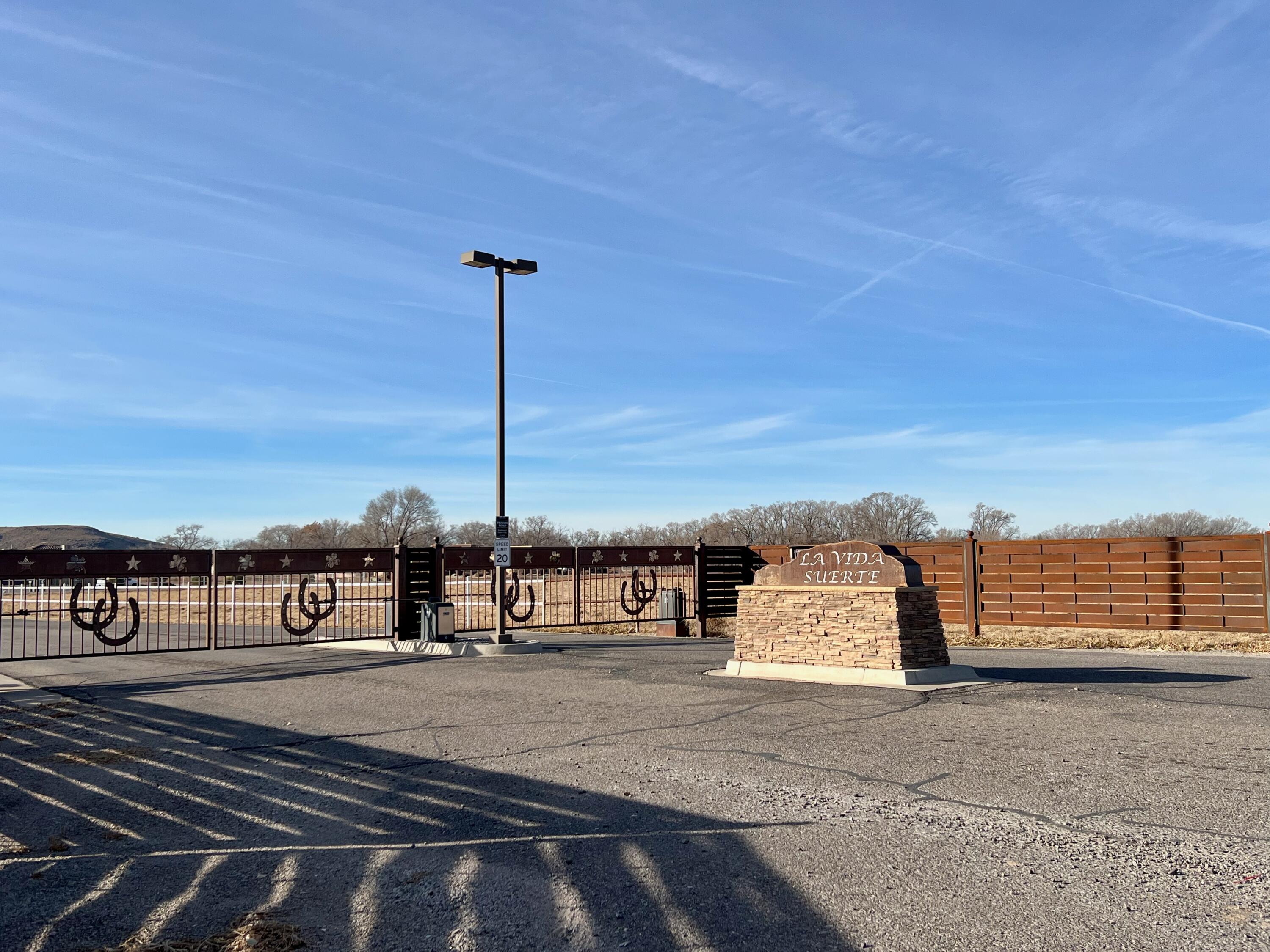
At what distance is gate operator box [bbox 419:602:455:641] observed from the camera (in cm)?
1920

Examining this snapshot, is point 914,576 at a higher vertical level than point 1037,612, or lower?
higher

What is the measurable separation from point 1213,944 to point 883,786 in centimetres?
310

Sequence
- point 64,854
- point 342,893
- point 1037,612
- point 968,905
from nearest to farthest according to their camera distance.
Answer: point 968,905 → point 342,893 → point 64,854 → point 1037,612

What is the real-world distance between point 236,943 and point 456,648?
14297 mm

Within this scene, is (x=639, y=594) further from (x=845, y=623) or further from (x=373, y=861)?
(x=373, y=861)

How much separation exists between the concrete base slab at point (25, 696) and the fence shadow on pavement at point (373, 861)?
448 cm

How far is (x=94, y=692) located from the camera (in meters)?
14.0

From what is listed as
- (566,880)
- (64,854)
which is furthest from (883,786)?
(64,854)

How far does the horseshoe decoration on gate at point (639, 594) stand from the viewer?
24625mm

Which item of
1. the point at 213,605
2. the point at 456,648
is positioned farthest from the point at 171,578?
the point at 456,648

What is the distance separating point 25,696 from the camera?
13703mm

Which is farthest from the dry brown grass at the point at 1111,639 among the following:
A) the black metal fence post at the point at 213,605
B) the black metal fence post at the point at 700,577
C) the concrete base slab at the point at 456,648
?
the black metal fence post at the point at 213,605

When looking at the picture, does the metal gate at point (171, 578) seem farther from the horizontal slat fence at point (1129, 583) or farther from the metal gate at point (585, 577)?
the horizontal slat fence at point (1129, 583)

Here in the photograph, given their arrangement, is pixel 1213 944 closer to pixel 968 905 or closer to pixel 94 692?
pixel 968 905
